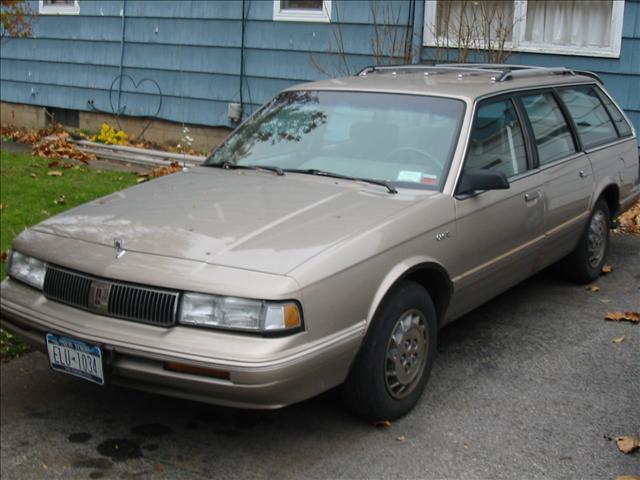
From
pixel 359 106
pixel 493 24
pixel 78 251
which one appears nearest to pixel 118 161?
pixel 493 24

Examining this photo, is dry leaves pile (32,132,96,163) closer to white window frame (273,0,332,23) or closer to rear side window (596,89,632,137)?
white window frame (273,0,332,23)

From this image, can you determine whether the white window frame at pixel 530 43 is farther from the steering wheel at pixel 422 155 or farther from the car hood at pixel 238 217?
the car hood at pixel 238 217

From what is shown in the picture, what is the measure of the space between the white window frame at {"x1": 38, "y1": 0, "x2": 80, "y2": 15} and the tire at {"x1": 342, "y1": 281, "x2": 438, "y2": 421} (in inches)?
410

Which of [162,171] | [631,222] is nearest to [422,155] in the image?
[631,222]

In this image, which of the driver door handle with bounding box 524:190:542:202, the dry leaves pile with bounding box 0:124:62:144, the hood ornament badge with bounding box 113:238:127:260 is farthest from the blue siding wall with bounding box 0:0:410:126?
the hood ornament badge with bounding box 113:238:127:260

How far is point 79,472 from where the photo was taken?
4.00 meters

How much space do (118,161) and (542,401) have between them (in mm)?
7790

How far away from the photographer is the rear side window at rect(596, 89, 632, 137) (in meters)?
6.81

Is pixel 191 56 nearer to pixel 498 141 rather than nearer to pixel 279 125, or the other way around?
pixel 279 125

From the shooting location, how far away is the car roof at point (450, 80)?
5.36 meters

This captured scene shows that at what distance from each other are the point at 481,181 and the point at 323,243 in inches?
45.3

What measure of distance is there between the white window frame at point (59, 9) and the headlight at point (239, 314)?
10.6 meters

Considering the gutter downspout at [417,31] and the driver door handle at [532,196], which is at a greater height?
the gutter downspout at [417,31]

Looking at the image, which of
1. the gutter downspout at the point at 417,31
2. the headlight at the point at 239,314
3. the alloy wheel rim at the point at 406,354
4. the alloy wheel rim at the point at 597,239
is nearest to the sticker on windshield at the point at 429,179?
the alloy wheel rim at the point at 406,354
